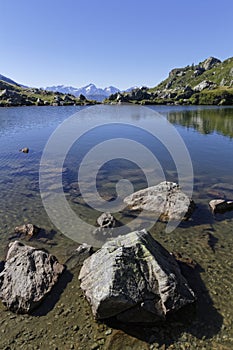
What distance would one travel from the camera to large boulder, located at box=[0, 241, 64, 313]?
34.8 feet

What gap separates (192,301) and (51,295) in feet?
19.7

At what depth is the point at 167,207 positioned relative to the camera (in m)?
18.5

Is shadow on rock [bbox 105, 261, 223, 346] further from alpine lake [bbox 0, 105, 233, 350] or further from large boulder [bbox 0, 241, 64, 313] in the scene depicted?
large boulder [bbox 0, 241, 64, 313]

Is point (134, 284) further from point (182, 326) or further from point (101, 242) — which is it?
point (101, 242)

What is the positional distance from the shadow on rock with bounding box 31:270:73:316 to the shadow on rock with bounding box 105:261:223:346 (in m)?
2.56

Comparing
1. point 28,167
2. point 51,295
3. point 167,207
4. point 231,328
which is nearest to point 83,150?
point 28,167

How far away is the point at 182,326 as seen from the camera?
961 centimetres

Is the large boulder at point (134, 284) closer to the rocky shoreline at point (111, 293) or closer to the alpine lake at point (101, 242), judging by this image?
the rocky shoreline at point (111, 293)

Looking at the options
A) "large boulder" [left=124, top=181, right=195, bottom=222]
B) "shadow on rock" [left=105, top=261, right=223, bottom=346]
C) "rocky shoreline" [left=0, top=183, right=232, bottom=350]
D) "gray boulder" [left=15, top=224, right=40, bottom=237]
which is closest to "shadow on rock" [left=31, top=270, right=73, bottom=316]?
"rocky shoreline" [left=0, top=183, right=232, bottom=350]

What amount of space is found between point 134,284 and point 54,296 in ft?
12.3

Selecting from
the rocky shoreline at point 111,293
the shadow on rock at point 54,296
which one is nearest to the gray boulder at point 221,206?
the rocky shoreline at point 111,293

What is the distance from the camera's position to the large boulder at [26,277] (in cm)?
1060

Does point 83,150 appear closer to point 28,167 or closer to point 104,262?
point 28,167

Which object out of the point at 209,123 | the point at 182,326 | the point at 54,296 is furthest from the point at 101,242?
the point at 209,123
